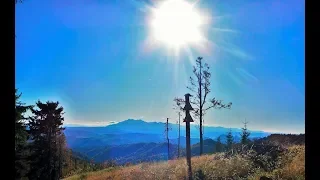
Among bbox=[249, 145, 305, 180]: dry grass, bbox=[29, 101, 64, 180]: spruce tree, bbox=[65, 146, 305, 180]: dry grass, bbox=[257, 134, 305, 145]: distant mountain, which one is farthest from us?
bbox=[29, 101, 64, 180]: spruce tree

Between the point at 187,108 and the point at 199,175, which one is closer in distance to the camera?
the point at 199,175

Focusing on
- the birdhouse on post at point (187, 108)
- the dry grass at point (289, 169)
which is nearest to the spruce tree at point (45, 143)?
the birdhouse on post at point (187, 108)

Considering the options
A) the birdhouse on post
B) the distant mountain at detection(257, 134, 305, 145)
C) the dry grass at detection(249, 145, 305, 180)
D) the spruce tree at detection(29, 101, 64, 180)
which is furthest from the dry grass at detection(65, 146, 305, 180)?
the spruce tree at detection(29, 101, 64, 180)

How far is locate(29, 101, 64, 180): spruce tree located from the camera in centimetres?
2573

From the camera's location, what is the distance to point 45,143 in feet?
86.0

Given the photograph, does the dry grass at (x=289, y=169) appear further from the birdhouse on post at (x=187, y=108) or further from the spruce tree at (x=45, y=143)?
the spruce tree at (x=45, y=143)

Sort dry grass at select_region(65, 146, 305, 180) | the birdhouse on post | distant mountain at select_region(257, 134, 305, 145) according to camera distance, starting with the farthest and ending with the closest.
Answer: distant mountain at select_region(257, 134, 305, 145), the birdhouse on post, dry grass at select_region(65, 146, 305, 180)

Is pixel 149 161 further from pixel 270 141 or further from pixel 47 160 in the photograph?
pixel 47 160

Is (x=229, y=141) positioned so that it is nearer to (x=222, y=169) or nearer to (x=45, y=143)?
(x=222, y=169)

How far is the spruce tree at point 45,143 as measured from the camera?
84.4ft

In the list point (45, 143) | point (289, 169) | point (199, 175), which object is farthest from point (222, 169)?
point (45, 143)

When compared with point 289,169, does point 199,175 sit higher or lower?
lower

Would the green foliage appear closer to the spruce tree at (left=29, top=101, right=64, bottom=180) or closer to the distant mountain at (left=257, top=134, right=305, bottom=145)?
the distant mountain at (left=257, top=134, right=305, bottom=145)
